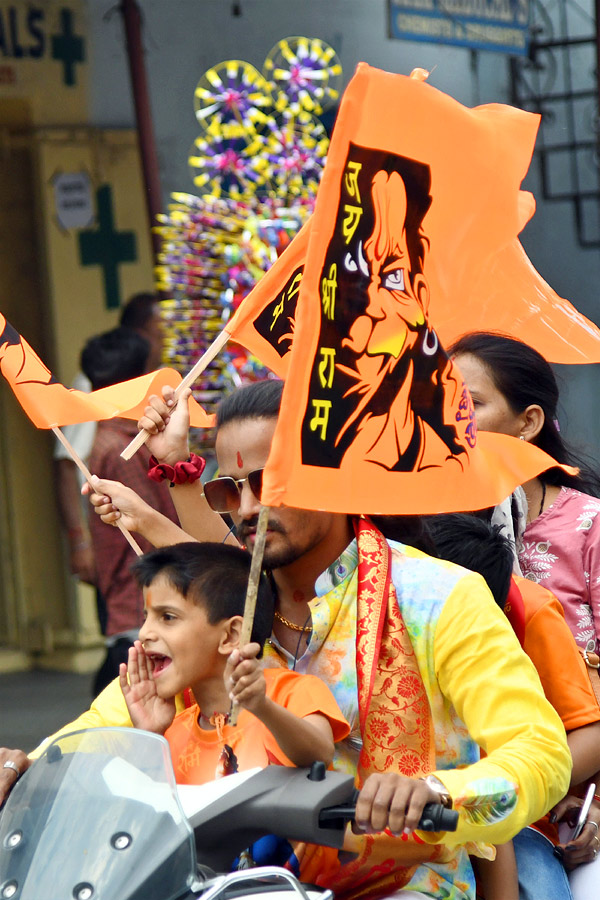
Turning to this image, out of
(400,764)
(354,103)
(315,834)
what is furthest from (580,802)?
(354,103)

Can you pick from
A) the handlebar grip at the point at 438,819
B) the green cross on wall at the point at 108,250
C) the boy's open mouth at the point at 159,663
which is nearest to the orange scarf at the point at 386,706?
the boy's open mouth at the point at 159,663

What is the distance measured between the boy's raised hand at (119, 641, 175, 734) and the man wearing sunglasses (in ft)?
0.61

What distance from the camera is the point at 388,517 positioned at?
271 cm

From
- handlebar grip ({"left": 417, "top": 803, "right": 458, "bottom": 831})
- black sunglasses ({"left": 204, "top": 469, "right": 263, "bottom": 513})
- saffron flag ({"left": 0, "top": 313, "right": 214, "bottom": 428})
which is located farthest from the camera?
saffron flag ({"left": 0, "top": 313, "right": 214, "bottom": 428})

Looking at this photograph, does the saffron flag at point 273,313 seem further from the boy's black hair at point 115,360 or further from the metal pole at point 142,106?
the metal pole at point 142,106

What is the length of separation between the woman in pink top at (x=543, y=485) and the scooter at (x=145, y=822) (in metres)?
1.30

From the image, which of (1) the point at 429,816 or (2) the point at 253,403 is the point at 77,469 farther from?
(1) the point at 429,816

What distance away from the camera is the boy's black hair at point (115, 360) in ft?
19.0

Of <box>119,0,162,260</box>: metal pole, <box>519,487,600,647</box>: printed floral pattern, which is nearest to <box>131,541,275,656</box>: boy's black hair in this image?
<box>519,487,600,647</box>: printed floral pattern

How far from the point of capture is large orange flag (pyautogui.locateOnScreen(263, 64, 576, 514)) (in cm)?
205

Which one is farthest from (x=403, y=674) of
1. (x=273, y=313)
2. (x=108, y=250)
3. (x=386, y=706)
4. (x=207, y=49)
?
(x=108, y=250)

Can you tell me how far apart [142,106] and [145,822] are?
5723mm

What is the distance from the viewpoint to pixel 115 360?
5840 millimetres

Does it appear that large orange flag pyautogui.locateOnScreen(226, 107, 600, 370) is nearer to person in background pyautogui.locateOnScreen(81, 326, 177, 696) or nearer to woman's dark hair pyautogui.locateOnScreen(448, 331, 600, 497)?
woman's dark hair pyautogui.locateOnScreen(448, 331, 600, 497)
